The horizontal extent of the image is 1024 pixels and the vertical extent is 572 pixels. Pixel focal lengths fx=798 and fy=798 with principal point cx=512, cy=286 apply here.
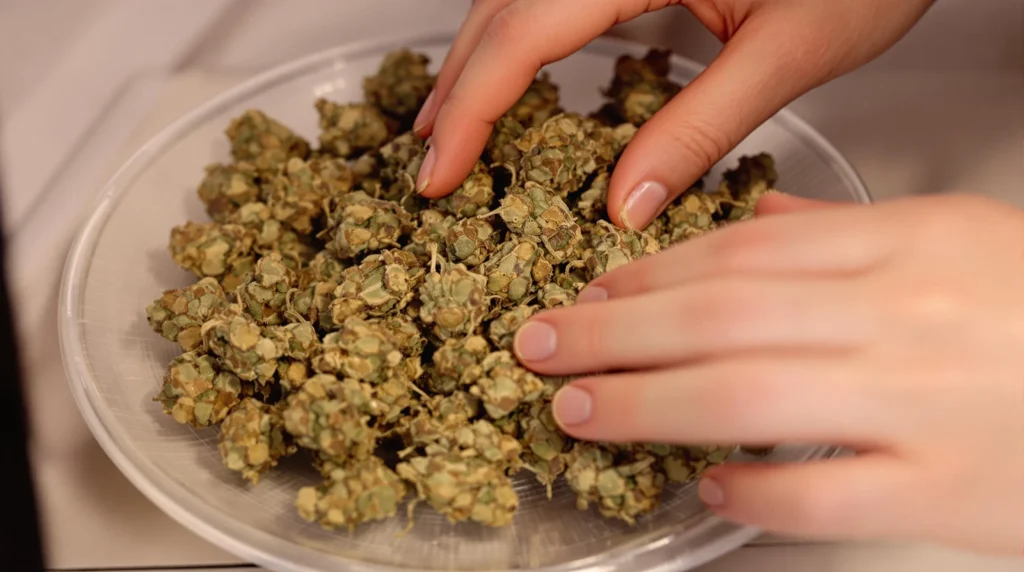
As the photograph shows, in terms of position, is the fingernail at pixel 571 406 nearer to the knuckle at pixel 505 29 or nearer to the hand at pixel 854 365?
the hand at pixel 854 365

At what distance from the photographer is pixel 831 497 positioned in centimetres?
64

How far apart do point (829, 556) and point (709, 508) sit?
302 mm

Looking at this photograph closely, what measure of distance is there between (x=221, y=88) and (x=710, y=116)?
100cm

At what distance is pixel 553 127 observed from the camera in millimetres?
938

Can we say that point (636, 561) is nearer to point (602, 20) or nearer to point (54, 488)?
point (602, 20)

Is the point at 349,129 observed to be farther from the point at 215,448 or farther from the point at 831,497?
the point at 831,497

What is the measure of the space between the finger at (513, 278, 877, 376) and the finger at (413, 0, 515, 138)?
443mm

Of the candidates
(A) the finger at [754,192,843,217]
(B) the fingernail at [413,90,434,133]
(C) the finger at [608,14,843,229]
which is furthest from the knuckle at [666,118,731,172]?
(B) the fingernail at [413,90,434,133]

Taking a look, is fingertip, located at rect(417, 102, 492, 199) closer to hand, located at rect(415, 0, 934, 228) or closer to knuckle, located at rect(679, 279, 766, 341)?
hand, located at rect(415, 0, 934, 228)

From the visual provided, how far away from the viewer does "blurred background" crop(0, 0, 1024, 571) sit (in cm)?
131

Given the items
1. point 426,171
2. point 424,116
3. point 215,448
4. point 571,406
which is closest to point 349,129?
point 424,116

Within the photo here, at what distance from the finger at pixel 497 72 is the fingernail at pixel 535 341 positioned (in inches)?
10.1

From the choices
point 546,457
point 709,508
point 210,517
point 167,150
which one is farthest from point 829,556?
point 167,150

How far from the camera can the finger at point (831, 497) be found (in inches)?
24.9
